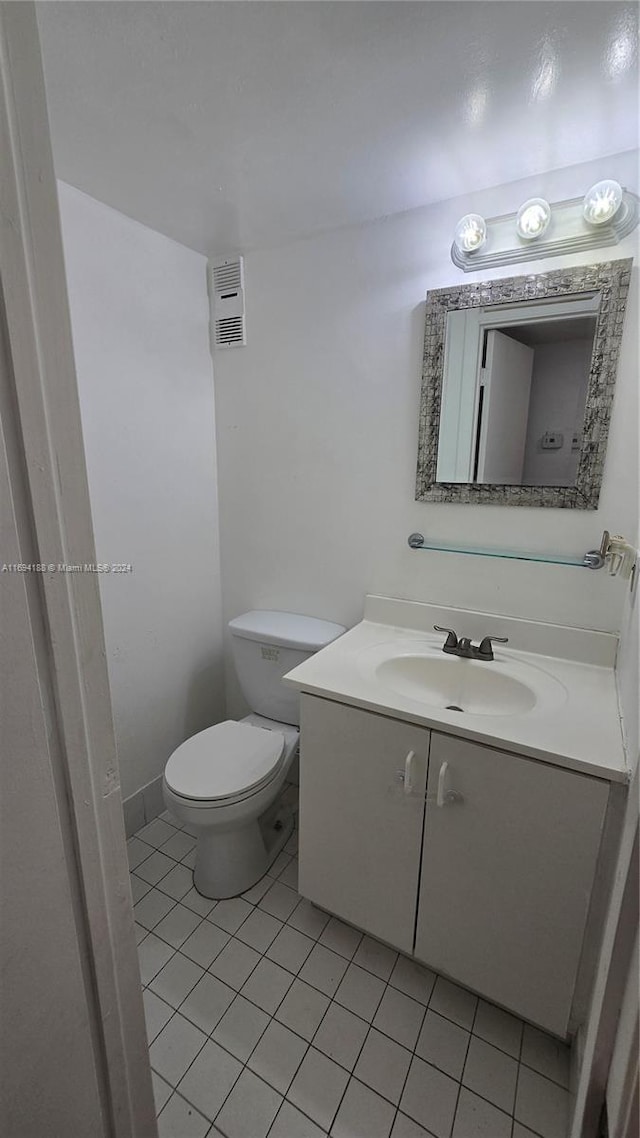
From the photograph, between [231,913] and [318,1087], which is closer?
[318,1087]

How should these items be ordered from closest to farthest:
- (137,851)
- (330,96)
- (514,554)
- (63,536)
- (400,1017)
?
1. (63,536)
2. (330,96)
3. (400,1017)
4. (514,554)
5. (137,851)

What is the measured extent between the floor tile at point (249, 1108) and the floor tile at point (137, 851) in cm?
77

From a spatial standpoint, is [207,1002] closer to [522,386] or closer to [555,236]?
[522,386]

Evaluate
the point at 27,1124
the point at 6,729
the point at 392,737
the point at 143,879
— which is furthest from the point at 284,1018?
the point at 6,729

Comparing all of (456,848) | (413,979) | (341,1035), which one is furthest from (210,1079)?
(456,848)

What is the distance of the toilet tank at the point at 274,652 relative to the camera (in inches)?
66.7

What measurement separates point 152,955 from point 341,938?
21.5 inches

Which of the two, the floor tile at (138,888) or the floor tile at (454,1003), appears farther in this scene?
the floor tile at (138,888)

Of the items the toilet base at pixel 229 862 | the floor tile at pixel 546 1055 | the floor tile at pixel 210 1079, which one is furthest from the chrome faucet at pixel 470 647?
the floor tile at pixel 210 1079

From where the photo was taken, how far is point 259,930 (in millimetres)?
1422

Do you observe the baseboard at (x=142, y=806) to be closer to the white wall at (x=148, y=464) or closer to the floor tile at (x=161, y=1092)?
the white wall at (x=148, y=464)

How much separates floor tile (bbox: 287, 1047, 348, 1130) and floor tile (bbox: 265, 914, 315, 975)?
205 mm

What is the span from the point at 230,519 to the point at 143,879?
1.34 meters

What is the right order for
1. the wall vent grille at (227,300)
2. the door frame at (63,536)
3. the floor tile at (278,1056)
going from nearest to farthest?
the door frame at (63,536) < the floor tile at (278,1056) < the wall vent grille at (227,300)
